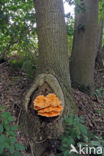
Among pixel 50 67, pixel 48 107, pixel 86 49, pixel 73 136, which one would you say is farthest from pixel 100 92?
pixel 48 107

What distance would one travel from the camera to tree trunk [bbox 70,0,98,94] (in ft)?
16.2

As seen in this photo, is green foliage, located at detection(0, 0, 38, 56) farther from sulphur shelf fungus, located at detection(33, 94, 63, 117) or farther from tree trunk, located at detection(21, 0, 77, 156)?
sulphur shelf fungus, located at detection(33, 94, 63, 117)

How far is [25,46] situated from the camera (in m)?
4.79

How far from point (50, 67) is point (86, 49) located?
200 cm

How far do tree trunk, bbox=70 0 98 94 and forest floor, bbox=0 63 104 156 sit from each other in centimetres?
64

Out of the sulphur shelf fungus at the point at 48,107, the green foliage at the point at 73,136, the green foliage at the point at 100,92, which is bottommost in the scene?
the green foliage at the point at 100,92

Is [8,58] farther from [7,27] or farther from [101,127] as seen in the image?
[101,127]

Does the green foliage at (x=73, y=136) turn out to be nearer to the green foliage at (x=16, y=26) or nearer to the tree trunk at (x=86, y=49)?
the tree trunk at (x=86, y=49)

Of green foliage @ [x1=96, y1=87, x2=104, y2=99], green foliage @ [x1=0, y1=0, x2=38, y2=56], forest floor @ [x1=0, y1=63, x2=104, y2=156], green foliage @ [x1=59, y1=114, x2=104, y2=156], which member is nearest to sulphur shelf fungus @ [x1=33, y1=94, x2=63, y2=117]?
green foliage @ [x1=59, y1=114, x2=104, y2=156]

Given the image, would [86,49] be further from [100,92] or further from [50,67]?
[50,67]

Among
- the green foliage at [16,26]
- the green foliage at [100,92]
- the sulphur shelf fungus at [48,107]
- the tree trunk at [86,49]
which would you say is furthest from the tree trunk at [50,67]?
the green foliage at [100,92]

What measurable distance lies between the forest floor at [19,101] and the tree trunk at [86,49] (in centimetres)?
64

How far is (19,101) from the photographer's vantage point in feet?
10.7

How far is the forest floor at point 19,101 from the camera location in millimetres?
3152
